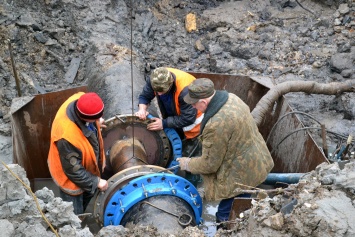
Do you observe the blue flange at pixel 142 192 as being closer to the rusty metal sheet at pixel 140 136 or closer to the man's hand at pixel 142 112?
the rusty metal sheet at pixel 140 136

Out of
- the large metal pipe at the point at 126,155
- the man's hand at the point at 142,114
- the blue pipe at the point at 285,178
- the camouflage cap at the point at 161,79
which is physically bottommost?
the blue pipe at the point at 285,178

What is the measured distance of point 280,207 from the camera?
3.14 m

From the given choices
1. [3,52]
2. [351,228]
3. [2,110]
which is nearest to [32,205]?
[351,228]

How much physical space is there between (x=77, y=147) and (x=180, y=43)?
4.39m

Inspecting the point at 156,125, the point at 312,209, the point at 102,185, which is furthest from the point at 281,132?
the point at 312,209

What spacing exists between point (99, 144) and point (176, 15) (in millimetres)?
4596

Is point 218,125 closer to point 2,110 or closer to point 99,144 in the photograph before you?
point 99,144

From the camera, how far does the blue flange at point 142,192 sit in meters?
4.41

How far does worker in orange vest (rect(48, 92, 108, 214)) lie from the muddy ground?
1835mm

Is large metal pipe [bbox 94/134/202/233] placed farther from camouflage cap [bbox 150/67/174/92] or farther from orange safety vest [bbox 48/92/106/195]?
camouflage cap [bbox 150/67/174/92]

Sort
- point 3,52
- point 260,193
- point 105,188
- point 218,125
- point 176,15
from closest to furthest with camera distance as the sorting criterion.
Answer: point 260,193
point 218,125
point 105,188
point 3,52
point 176,15

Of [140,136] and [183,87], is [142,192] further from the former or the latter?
[183,87]

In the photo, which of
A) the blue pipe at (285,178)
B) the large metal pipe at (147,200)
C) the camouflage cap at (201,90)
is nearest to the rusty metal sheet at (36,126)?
the large metal pipe at (147,200)

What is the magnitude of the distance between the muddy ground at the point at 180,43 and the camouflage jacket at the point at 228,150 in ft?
6.90
